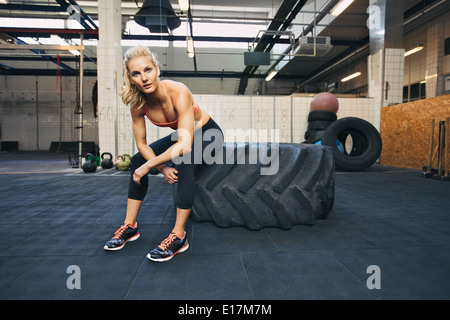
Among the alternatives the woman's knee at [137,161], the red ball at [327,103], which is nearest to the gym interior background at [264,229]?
the woman's knee at [137,161]

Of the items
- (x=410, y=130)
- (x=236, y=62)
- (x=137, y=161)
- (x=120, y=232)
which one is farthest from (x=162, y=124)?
(x=236, y=62)

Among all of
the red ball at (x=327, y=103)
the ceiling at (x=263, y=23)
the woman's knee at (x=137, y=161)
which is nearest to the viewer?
the woman's knee at (x=137, y=161)

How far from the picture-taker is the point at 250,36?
952 cm

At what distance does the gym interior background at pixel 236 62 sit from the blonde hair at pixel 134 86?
3627 millimetres

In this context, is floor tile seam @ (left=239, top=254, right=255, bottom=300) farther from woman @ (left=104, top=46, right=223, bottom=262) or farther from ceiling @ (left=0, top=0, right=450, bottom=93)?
ceiling @ (left=0, top=0, right=450, bottom=93)

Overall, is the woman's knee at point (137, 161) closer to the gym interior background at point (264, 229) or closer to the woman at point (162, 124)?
the woman at point (162, 124)

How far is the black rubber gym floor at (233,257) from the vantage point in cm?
85

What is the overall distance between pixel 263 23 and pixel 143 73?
8.46 m

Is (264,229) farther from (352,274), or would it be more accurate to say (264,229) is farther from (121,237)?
(121,237)

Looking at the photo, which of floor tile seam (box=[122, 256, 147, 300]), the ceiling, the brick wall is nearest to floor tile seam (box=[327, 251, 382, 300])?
floor tile seam (box=[122, 256, 147, 300])

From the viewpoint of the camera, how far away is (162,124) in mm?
1299
